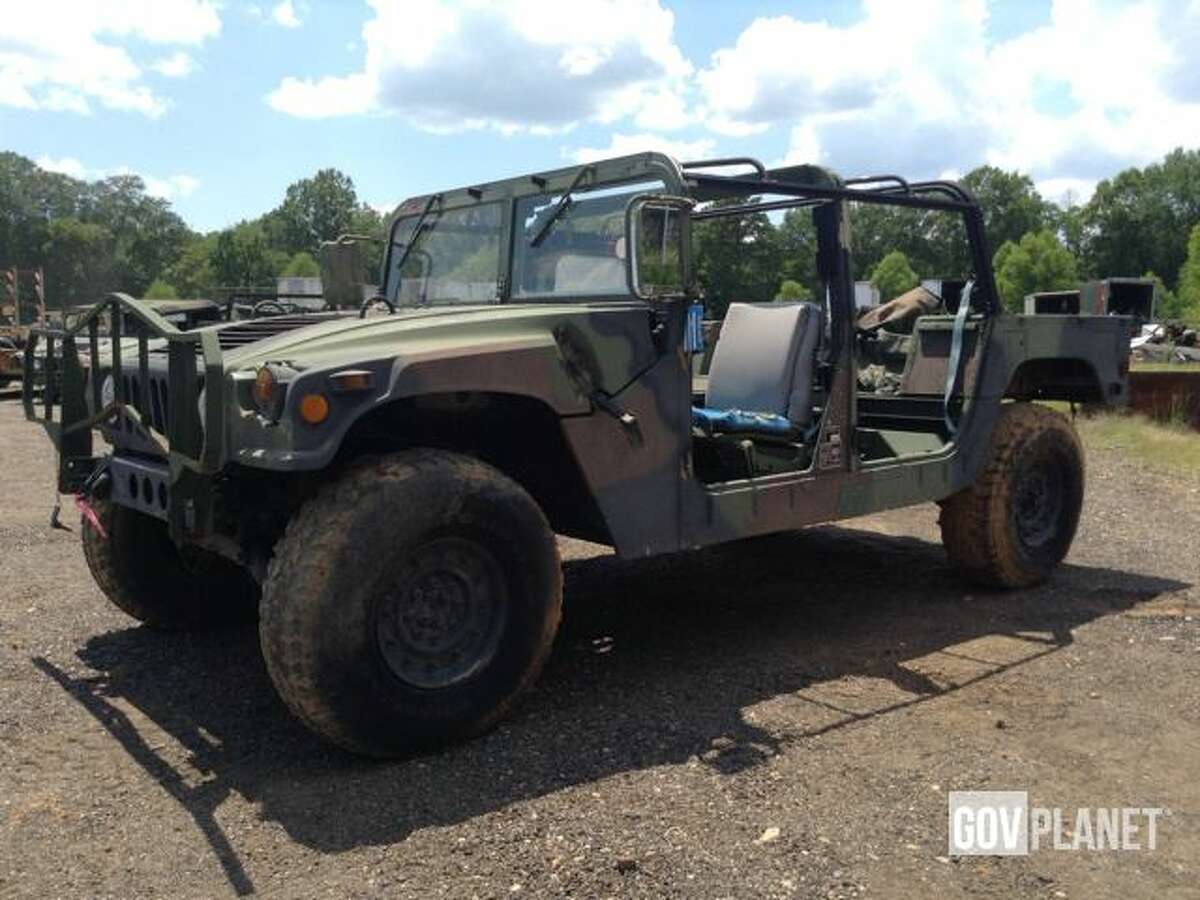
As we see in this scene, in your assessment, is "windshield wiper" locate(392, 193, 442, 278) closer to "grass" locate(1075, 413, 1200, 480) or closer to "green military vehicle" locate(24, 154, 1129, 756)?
"green military vehicle" locate(24, 154, 1129, 756)

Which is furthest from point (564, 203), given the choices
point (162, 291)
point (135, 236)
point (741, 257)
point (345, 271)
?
point (135, 236)

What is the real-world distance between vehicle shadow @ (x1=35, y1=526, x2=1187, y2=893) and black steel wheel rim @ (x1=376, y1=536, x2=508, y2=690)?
0.91 ft

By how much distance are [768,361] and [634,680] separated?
1656 mm

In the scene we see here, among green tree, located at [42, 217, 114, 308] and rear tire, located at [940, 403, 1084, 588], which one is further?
green tree, located at [42, 217, 114, 308]

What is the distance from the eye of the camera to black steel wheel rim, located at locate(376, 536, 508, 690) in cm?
367

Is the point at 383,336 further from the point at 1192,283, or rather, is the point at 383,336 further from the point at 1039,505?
the point at 1192,283

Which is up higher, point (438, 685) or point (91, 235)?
point (91, 235)

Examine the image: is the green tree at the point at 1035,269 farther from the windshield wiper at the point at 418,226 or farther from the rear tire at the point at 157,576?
the rear tire at the point at 157,576

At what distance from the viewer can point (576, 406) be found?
398 cm

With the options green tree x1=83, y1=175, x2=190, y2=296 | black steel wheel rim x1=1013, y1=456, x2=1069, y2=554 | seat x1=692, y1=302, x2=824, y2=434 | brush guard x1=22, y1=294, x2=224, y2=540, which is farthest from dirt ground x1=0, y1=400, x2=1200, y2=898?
green tree x1=83, y1=175, x2=190, y2=296

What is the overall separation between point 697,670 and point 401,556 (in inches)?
62.7

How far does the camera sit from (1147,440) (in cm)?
1173

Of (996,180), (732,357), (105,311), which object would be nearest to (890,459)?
(732,357)

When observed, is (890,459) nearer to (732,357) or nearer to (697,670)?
(732,357)
